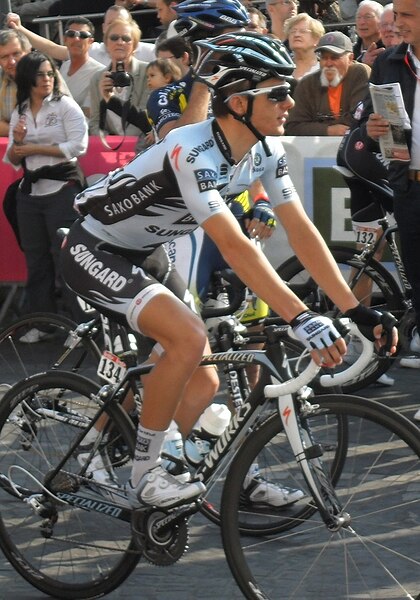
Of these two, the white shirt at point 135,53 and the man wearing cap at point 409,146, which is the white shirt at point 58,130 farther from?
the man wearing cap at point 409,146

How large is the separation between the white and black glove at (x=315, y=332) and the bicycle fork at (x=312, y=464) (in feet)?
1.05

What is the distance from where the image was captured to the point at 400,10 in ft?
20.6

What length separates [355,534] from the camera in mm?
4492

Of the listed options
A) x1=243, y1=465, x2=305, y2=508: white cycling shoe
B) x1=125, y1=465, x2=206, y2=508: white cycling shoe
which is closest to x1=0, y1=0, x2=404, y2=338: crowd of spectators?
x1=243, y1=465, x2=305, y2=508: white cycling shoe

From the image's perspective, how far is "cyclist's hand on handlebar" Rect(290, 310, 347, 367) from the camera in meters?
4.14

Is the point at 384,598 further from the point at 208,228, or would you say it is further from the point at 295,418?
the point at 208,228

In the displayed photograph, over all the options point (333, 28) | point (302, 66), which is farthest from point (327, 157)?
point (333, 28)

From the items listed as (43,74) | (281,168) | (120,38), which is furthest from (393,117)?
(120,38)

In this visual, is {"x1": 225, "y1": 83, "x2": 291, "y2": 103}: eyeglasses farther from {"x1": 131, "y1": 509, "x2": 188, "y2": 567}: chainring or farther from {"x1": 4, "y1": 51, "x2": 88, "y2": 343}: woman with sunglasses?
{"x1": 4, "y1": 51, "x2": 88, "y2": 343}: woman with sunglasses

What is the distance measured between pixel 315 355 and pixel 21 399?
5.11ft

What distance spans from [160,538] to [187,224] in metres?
1.17

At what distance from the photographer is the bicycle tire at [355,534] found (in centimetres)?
440

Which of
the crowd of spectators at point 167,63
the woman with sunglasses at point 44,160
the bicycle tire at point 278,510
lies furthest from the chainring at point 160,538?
the woman with sunglasses at point 44,160

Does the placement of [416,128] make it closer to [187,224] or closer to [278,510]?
[187,224]
